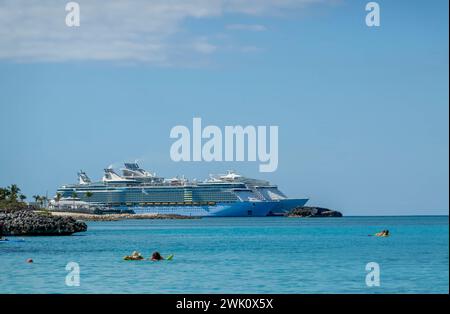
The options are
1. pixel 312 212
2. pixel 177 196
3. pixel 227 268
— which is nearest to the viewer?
pixel 227 268

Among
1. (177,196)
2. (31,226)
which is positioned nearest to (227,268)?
(31,226)

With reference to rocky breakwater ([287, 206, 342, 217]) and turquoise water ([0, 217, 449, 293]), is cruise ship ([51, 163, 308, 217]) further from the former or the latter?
turquoise water ([0, 217, 449, 293])

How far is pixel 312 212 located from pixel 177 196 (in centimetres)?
2854

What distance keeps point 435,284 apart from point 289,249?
18224 mm

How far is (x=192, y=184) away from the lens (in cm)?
12019

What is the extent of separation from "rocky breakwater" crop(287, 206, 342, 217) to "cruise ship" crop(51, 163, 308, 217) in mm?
2981

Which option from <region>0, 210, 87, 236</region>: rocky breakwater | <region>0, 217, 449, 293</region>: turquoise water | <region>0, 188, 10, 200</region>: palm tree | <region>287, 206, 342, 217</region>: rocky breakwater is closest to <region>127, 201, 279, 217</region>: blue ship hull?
<region>287, 206, 342, 217</region>: rocky breakwater

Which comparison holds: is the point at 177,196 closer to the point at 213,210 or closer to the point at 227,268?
the point at 213,210

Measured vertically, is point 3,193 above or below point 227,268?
above

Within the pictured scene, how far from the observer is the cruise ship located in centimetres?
12088

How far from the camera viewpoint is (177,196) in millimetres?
121562
